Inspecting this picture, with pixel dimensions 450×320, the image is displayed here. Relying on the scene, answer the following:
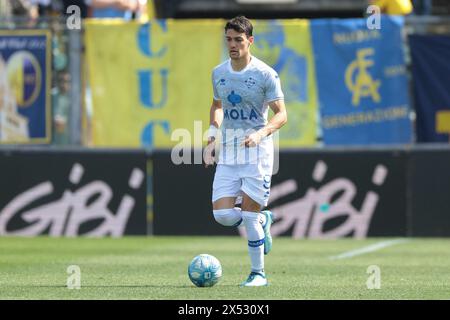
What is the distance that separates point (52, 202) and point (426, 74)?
249 inches

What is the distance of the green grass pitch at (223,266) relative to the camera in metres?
10.5

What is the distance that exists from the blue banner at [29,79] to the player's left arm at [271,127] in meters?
8.84

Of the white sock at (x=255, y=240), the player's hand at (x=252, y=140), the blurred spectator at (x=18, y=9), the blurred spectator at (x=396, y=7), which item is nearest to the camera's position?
the player's hand at (x=252, y=140)

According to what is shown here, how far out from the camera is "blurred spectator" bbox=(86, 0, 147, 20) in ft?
69.5

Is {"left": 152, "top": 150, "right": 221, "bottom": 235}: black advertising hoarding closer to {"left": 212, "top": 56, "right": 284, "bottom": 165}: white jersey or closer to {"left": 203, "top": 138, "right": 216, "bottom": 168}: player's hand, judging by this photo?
{"left": 212, "top": 56, "right": 284, "bottom": 165}: white jersey

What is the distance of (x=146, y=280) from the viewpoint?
1188cm

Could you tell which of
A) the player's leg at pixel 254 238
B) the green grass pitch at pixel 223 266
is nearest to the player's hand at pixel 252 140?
the player's leg at pixel 254 238

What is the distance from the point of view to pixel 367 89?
19328 millimetres

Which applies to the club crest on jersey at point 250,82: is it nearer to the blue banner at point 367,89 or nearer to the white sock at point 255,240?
the white sock at point 255,240

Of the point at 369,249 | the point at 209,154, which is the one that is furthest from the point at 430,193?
the point at 209,154

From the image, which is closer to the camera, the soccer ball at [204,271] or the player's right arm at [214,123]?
the soccer ball at [204,271]
